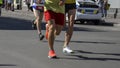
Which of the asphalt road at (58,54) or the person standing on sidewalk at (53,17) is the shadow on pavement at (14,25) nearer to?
the asphalt road at (58,54)

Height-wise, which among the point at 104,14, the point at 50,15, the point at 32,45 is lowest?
the point at 104,14

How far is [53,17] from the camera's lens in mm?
10383

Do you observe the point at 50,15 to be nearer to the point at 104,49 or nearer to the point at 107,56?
the point at 107,56

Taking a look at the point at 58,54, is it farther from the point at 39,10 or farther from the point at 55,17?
the point at 39,10

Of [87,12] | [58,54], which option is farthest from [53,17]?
[87,12]

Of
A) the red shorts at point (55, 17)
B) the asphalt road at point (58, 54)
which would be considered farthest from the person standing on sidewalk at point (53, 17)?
the asphalt road at point (58, 54)

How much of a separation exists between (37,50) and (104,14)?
2373 centimetres

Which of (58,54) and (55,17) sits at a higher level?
(55,17)

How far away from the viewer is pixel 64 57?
1059 centimetres

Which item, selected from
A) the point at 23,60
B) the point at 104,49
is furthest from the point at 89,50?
the point at 23,60

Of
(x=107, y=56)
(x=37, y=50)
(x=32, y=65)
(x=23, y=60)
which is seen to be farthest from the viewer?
(x=37, y=50)

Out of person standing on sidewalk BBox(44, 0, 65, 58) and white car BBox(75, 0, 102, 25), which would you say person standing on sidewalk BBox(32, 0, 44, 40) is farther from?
white car BBox(75, 0, 102, 25)

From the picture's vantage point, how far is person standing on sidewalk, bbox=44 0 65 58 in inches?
406

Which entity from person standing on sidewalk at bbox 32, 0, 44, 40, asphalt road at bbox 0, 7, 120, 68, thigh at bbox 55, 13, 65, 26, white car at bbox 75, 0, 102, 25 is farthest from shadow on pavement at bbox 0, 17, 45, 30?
thigh at bbox 55, 13, 65, 26
